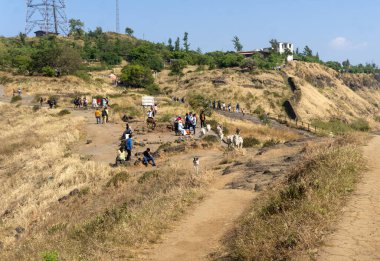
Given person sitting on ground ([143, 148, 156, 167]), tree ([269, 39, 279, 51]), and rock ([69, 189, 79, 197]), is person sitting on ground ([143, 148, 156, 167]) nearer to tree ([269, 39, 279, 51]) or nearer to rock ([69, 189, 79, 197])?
A: rock ([69, 189, 79, 197])

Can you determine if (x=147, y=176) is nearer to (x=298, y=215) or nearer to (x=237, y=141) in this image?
(x=237, y=141)

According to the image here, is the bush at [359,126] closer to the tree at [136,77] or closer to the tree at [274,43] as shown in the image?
the tree at [136,77]

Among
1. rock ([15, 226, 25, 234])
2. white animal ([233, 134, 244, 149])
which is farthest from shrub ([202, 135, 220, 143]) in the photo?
rock ([15, 226, 25, 234])

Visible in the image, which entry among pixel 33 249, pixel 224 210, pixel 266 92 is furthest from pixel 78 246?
pixel 266 92

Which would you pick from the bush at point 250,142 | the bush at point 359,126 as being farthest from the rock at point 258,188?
the bush at point 359,126

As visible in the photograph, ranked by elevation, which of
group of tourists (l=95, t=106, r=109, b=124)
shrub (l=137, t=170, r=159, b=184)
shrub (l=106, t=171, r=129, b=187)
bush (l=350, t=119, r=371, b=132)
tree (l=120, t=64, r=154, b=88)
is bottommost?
bush (l=350, t=119, r=371, b=132)

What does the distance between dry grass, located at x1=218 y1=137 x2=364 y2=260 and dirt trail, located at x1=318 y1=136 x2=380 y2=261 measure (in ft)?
0.71

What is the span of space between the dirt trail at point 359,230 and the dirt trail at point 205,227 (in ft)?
8.85

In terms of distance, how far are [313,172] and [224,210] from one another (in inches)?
103

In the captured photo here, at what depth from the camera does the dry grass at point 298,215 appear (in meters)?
7.19

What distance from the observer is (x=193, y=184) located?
557 inches

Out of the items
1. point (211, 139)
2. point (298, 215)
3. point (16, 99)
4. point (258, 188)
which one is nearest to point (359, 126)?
point (211, 139)

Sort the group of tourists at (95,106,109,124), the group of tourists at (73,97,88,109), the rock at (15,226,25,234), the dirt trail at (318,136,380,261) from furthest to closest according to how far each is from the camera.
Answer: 1. the group of tourists at (73,97,88,109)
2. the group of tourists at (95,106,109,124)
3. the rock at (15,226,25,234)
4. the dirt trail at (318,136,380,261)

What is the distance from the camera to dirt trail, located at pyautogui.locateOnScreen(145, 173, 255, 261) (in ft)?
29.0
